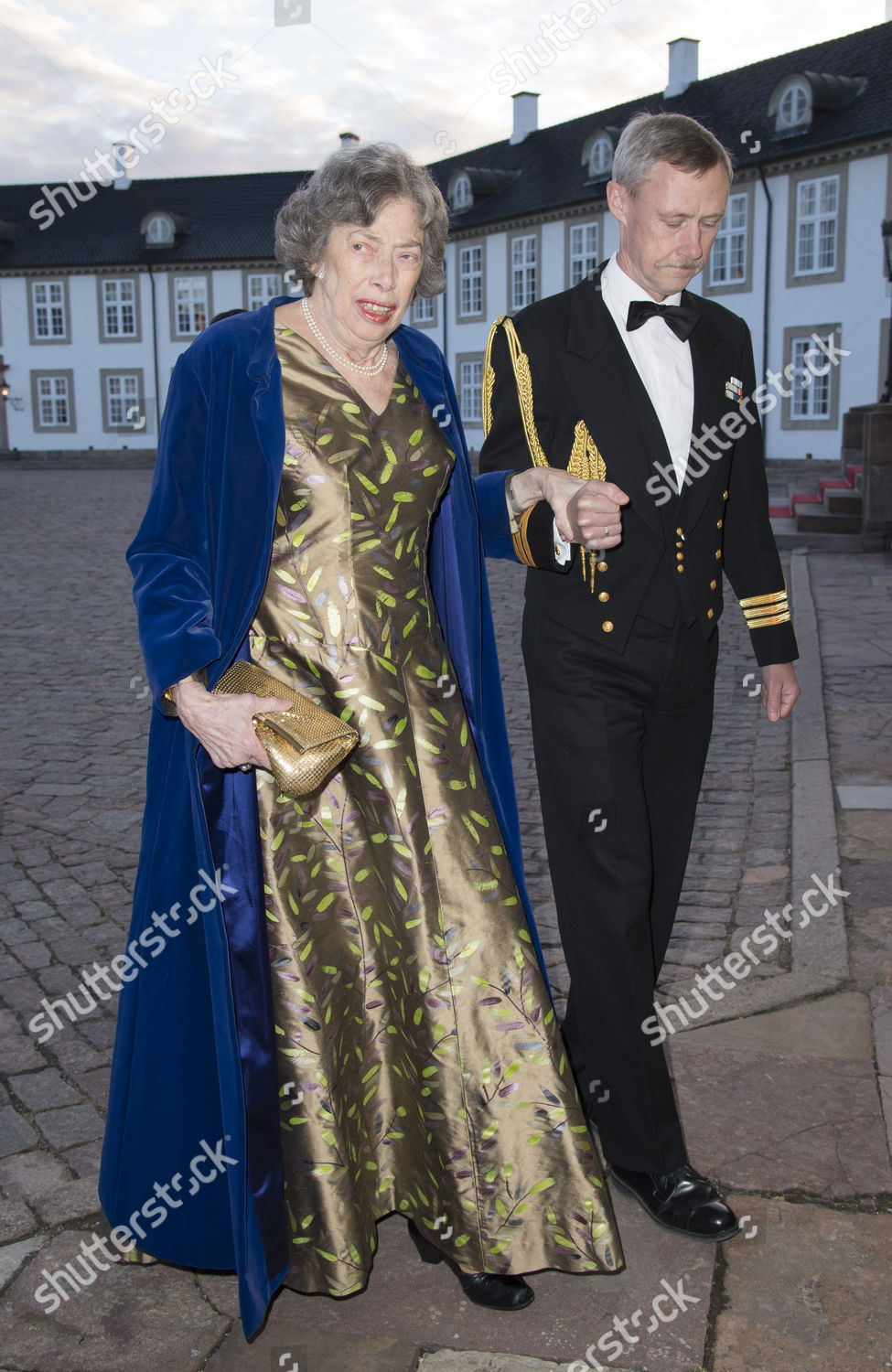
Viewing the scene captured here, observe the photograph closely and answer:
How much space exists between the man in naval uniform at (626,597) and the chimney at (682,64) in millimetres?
39813

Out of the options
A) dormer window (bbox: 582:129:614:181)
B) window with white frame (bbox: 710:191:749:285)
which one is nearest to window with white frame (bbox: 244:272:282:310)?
dormer window (bbox: 582:129:614:181)

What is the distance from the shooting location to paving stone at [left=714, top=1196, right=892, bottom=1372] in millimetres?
2377

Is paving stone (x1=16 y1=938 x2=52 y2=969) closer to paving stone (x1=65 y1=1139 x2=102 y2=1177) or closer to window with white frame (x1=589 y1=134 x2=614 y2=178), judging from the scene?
paving stone (x1=65 y1=1139 x2=102 y2=1177)

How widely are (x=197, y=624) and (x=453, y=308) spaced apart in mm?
43136

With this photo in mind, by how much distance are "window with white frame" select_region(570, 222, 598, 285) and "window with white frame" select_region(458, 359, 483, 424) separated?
485 cm

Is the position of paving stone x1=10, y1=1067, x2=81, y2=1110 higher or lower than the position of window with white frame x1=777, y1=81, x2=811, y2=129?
lower

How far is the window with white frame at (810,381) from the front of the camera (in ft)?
103

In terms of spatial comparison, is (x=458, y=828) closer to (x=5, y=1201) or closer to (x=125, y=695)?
(x=5, y=1201)

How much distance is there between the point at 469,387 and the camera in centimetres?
4478

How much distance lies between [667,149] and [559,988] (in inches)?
98.1

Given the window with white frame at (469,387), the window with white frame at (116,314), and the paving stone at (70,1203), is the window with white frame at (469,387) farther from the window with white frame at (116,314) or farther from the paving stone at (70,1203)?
the paving stone at (70,1203)

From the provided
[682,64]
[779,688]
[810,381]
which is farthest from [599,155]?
[779,688]

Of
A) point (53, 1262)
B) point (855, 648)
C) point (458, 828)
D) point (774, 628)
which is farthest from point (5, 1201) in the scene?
point (855, 648)

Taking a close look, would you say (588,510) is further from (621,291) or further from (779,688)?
(779,688)
